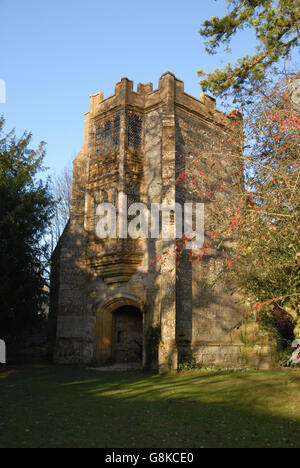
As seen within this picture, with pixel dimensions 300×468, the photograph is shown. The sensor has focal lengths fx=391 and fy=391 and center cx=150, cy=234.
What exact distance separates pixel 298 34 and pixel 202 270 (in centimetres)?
793

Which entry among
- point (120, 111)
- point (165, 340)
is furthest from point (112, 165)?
point (165, 340)

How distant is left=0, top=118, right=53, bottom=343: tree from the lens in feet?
46.3

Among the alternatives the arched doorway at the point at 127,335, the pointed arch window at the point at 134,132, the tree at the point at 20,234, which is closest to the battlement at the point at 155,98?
the pointed arch window at the point at 134,132

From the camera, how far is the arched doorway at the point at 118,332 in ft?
46.6

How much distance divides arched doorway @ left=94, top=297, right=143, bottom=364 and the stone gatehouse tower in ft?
0.12

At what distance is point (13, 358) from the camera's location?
16.8m

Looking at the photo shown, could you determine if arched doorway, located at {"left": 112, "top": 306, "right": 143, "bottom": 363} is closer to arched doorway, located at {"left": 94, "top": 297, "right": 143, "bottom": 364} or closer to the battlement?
arched doorway, located at {"left": 94, "top": 297, "right": 143, "bottom": 364}

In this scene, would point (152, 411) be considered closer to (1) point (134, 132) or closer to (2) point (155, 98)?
(1) point (134, 132)

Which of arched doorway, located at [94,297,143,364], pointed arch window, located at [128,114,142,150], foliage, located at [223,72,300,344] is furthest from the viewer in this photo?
pointed arch window, located at [128,114,142,150]

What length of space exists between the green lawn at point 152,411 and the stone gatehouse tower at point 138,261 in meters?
2.01

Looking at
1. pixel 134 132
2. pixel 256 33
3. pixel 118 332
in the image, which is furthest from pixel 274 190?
pixel 118 332

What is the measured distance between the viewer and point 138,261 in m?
13.6

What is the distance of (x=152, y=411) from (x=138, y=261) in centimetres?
→ 688

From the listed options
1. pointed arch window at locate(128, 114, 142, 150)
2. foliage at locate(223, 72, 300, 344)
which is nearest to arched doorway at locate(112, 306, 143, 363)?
pointed arch window at locate(128, 114, 142, 150)
